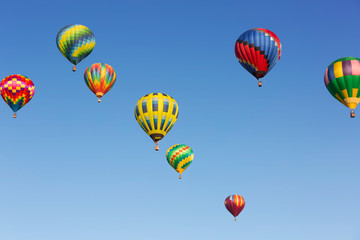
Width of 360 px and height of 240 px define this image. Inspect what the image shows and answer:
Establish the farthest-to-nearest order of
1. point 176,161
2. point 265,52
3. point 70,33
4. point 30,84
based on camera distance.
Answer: point 176,161 → point 30,84 → point 70,33 → point 265,52

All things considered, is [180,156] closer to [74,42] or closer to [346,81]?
[74,42]

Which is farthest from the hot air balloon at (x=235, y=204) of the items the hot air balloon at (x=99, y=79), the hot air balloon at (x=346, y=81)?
the hot air balloon at (x=346, y=81)

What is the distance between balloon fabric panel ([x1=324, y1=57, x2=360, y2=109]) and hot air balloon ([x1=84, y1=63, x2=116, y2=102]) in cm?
1924

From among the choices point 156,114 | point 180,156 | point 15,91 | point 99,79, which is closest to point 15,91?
point 15,91

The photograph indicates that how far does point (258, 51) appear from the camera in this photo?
38.0m

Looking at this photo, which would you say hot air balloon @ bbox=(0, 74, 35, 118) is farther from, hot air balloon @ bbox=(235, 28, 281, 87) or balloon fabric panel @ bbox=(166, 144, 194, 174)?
hot air balloon @ bbox=(235, 28, 281, 87)

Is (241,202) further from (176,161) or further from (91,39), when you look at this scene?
(91,39)

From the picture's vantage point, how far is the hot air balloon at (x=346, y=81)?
3547 centimetres

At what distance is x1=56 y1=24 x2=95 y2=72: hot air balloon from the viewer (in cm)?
4622

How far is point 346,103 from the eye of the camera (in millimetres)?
35594

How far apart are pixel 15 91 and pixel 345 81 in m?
27.6

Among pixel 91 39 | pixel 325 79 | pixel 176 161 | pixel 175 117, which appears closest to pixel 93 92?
pixel 91 39

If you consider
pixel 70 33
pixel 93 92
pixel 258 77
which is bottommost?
pixel 258 77

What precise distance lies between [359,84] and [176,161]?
2382 centimetres
